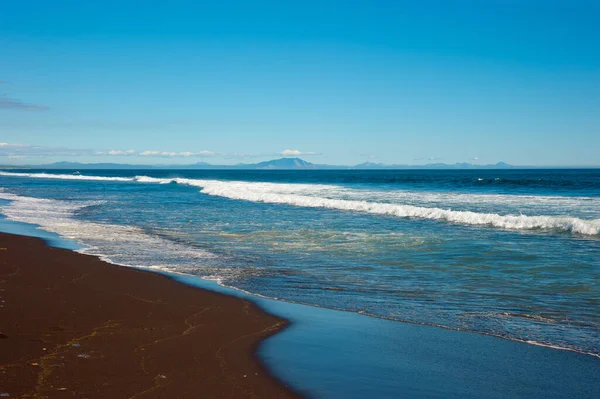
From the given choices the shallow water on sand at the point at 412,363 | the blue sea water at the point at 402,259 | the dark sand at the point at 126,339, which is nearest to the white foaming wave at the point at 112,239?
the blue sea water at the point at 402,259

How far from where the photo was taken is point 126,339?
6.44 metres

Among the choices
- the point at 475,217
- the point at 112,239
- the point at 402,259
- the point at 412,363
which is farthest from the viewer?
the point at 475,217

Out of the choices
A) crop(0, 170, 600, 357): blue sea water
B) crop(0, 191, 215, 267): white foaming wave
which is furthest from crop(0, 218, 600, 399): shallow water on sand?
crop(0, 191, 215, 267): white foaming wave

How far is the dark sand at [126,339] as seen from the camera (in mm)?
5012

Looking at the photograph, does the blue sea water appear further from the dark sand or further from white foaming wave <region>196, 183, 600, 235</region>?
the dark sand

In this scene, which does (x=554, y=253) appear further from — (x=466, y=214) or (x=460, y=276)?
(x=466, y=214)

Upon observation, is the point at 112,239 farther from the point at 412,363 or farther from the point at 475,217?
the point at 475,217

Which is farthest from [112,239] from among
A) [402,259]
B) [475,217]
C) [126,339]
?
[475,217]

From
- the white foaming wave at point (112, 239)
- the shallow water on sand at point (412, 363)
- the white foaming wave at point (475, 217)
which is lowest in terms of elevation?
the white foaming wave at point (112, 239)

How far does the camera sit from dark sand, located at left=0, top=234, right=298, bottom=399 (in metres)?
5.01

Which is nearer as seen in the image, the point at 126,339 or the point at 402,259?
the point at 126,339

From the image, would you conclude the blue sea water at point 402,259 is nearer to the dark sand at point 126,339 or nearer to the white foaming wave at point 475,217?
the white foaming wave at point 475,217

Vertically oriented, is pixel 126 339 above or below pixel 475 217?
below

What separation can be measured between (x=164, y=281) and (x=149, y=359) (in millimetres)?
4609
